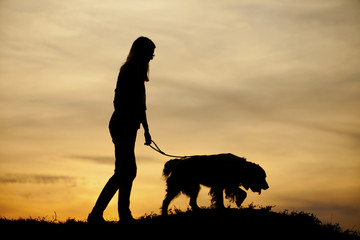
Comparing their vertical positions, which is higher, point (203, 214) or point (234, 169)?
point (234, 169)

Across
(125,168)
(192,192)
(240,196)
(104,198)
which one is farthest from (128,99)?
(240,196)

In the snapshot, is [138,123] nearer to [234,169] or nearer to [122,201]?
[122,201]

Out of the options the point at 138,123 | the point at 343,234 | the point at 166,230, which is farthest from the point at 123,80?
the point at 343,234

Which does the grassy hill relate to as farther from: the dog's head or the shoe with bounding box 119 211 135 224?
the dog's head

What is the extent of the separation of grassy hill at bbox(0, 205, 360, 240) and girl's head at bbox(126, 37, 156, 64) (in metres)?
2.48

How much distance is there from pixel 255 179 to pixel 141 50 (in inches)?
168

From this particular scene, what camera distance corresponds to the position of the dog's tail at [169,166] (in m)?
9.13

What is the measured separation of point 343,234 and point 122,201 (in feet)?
13.8

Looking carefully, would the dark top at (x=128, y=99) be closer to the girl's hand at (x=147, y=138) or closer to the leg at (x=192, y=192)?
the girl's hand at (x=147, y=138)

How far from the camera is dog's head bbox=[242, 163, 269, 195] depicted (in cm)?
895

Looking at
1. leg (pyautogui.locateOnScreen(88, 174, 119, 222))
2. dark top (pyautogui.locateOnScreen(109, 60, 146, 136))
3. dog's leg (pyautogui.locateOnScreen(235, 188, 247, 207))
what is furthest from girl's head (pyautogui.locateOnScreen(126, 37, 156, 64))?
dog's leg (pyautogui.locateOnScreen(235, 188, 247, 207))

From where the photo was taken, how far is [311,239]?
654 cm

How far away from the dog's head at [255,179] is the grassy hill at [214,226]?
1085 mm

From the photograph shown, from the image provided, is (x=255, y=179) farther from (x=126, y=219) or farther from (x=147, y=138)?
(x=126, y=219)
